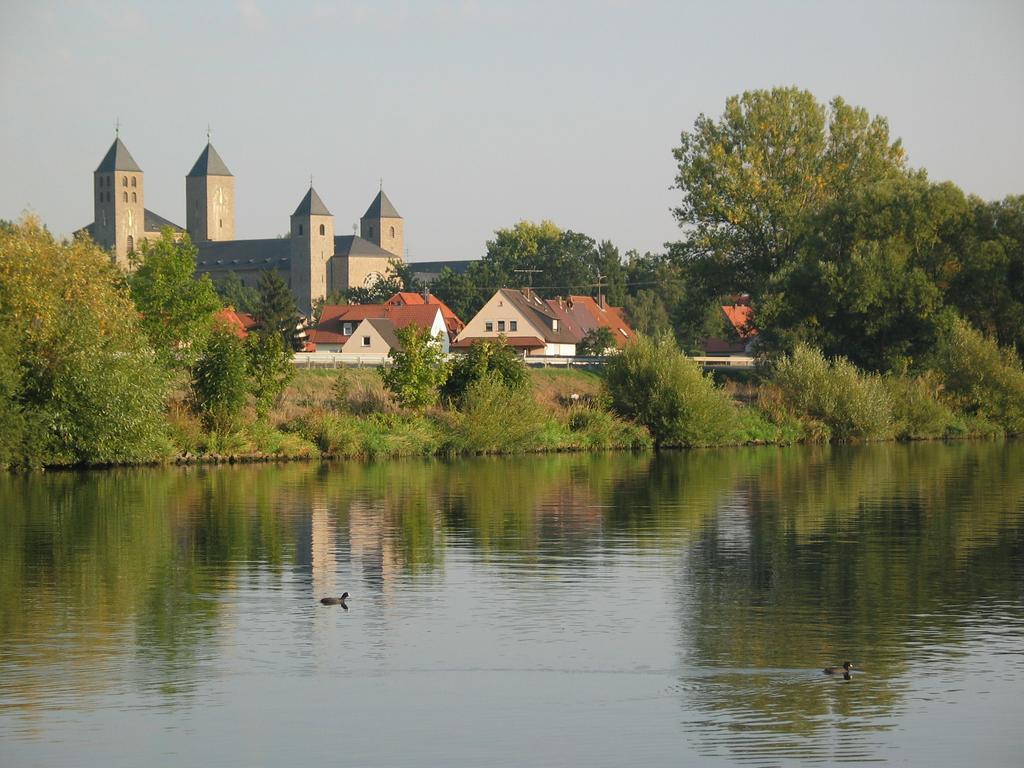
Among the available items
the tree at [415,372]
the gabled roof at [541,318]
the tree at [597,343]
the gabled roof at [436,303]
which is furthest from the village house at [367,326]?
the tree at [415,372]

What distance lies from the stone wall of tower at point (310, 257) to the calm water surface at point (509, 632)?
522ft

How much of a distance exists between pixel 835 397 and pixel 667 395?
8059 millimetres

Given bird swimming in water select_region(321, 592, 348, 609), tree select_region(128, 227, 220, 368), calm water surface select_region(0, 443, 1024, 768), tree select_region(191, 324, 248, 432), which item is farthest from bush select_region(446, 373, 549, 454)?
bird swimming in water select_region(321, 592, 348, 609)

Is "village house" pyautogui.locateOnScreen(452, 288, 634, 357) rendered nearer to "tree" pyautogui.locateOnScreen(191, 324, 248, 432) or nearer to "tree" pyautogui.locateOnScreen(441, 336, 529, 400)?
"tree" pyautogui.locateOnScreen(441, 336, 529, 400)

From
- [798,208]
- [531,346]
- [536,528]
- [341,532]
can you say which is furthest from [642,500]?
[531,346]

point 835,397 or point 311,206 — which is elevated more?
point 311,206

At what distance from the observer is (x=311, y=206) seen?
192875 millimetres

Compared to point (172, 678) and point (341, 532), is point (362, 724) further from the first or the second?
point (341, 532)

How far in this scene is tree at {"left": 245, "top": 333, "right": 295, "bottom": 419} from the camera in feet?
158

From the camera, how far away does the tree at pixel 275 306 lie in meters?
99.0

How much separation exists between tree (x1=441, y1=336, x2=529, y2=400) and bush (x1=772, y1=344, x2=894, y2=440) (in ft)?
38.6

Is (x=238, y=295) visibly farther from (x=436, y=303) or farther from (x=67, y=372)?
(x=67, y=372)

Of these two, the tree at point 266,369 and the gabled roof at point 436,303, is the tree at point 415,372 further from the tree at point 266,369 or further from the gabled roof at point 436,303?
the gabled roof at point 436,303

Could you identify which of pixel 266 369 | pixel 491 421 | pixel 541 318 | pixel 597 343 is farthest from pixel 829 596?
pixel 541 318
